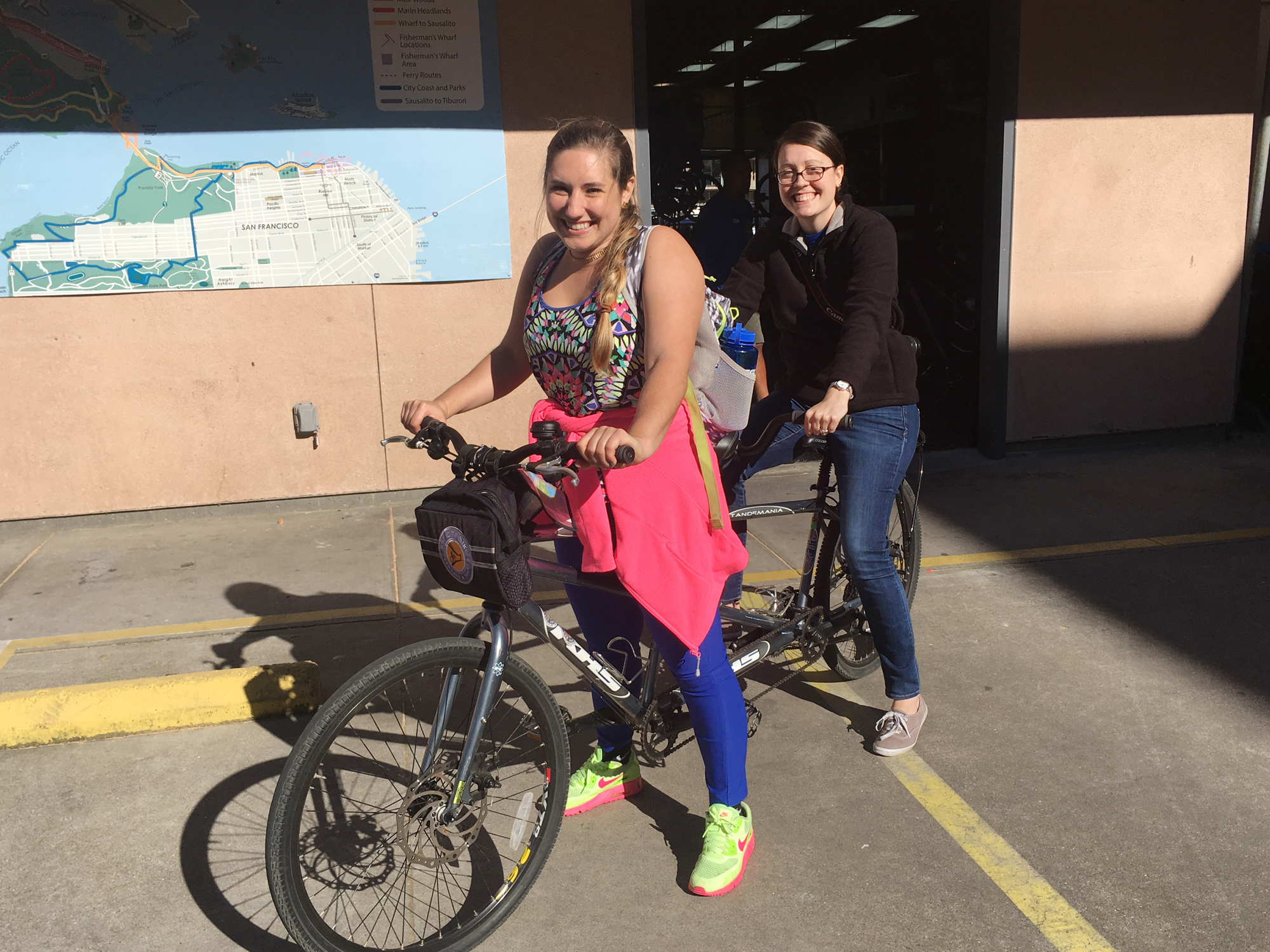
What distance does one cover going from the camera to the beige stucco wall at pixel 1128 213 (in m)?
6.76

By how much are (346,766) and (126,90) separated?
430cm

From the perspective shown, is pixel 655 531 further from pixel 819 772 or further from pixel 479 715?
pixel 819 772

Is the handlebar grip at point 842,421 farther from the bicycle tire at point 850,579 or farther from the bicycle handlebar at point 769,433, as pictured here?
the bicycle tire at point 850,579

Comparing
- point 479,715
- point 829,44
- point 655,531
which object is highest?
point 829,44

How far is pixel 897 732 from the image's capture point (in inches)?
133

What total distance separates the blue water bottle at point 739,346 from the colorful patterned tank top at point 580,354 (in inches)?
14.4

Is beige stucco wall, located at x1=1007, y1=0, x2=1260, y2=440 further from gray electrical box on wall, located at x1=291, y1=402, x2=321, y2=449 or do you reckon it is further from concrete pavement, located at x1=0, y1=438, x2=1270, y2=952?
gray electrical box on wall, located at x1=291, y1=402, x2=321, y2=449

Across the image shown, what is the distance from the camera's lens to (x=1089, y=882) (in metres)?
2.70

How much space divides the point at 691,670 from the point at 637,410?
0.68 meters

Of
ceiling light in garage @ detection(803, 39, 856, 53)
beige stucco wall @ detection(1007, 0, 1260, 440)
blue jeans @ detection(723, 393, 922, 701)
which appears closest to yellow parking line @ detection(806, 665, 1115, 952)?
blue jeans @ detection(723, 393, 922, 701)

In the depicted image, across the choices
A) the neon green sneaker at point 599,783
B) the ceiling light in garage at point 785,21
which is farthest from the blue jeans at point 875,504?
the ceiling light in garage at point 785,21

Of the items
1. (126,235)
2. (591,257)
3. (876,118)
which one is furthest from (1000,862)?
(876,118)

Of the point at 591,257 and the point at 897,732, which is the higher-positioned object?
the point at 591,257

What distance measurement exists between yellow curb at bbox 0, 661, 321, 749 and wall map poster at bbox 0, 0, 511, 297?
2883mm
